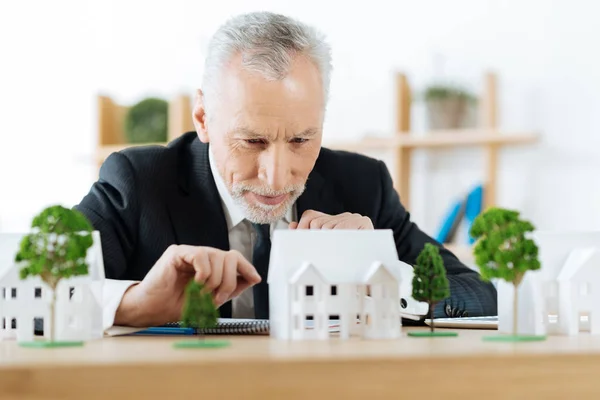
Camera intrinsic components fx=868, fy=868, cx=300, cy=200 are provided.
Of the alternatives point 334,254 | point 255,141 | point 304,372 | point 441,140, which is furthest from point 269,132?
point 441,140

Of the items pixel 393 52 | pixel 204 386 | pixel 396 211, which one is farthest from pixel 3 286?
pixel 393 52

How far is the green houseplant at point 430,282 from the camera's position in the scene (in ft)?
3.93

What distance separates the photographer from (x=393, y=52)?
3920mm

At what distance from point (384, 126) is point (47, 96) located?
188cm

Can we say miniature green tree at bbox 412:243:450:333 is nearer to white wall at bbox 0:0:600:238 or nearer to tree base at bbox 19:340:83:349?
tree base at bbox 19:340:83:349

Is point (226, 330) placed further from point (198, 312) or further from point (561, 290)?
point (561, 290)

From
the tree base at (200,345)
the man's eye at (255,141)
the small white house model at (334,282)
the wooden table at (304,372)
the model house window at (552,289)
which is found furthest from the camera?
the man's eye at (255,141)

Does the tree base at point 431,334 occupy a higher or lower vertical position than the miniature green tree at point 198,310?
lower

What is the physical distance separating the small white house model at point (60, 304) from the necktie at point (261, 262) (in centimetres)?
69

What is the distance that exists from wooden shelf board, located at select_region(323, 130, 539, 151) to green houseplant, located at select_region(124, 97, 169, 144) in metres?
0.76

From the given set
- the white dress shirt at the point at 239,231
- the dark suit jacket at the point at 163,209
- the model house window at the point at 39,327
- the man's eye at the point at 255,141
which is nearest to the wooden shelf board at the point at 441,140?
the dark suit jacket at the point at 163,209

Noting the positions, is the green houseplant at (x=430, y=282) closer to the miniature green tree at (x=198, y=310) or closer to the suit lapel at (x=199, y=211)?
the miniature green tree at (x=198, y=310)

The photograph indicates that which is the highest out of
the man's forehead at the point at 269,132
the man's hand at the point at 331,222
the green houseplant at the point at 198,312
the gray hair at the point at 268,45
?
the gray hair at the point at 268,45

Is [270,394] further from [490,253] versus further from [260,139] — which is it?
[260,139]
